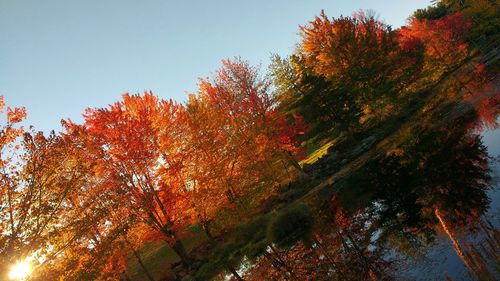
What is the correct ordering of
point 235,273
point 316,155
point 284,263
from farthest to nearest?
point 316,155
point 235,273
point 284,263

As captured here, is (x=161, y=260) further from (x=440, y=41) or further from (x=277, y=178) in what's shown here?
(x=440, y=41)

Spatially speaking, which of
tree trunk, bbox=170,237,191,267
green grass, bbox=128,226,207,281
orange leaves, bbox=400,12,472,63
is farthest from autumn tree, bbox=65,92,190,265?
orange leaves, bbox=400,12,472,63

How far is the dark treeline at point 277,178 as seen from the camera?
42.1ft

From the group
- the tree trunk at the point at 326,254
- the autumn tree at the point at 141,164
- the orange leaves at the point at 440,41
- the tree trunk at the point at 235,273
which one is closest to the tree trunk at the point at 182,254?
the autumn tree at the point at 141,164

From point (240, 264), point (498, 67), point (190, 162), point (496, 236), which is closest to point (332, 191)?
point (240, 264)

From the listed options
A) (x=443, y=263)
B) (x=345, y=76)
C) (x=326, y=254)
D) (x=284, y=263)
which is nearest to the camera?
(x=443, y=263)

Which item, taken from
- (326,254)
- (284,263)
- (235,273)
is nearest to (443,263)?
(326,254)

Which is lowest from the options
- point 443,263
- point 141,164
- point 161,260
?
point 443,263

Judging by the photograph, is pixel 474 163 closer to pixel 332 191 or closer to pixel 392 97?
pixel 332 191

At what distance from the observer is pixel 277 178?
26719mm

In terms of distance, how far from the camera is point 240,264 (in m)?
20.2

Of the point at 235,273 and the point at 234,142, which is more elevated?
the point at 234,142

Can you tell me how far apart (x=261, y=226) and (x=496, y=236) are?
52.8 ft

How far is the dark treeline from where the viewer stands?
12828mm
